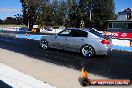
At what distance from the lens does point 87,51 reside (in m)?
13.1

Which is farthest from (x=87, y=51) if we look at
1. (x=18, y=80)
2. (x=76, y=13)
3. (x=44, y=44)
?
(x=76, y=13)

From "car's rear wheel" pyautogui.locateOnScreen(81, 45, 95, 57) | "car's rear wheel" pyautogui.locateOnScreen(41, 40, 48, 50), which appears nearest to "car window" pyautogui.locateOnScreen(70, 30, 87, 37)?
"car's rear wheel" pyautogui.locateOnScreen(81, 45, 95, 57)

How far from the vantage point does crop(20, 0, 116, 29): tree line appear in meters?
73.7

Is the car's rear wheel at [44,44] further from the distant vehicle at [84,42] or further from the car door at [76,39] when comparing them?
the car door at [76,39]

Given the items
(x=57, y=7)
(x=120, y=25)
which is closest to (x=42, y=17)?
(x=57, y=7)

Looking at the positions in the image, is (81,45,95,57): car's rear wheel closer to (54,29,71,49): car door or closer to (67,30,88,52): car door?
(67,30,88,52): car door

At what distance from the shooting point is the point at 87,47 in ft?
42.7

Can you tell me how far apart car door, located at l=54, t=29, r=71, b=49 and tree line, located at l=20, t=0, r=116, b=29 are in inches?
2270

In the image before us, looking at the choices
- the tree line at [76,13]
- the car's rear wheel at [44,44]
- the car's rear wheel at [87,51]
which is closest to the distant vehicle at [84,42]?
the car's rear wheel at [87,51]

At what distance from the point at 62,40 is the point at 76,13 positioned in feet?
206

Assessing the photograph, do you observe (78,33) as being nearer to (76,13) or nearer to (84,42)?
(84,42)

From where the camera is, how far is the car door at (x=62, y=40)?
1392cm

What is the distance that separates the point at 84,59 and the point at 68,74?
3428mm

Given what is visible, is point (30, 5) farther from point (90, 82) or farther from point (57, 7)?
point (90, 82)
